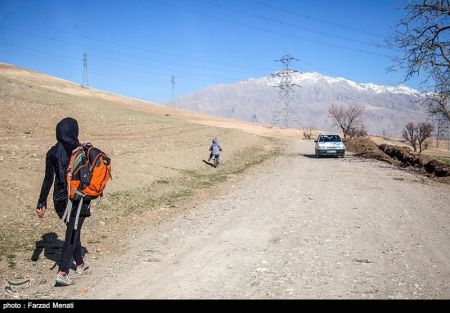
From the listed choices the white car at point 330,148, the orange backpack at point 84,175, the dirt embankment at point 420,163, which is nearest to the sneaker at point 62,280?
the orange backpack at point 84,175

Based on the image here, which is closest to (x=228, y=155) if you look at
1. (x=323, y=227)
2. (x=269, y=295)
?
(x=323, y=227)

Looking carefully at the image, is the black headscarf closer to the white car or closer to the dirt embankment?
the dirt embankment

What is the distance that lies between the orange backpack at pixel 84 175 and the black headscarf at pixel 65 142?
122mm

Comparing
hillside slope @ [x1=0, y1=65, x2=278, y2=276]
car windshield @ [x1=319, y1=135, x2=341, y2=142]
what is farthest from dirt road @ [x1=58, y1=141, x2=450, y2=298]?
car windshield @ [x1=319, y1=135, x2=341, y2=142]

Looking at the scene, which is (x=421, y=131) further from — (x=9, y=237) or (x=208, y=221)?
(x=9, y=237)

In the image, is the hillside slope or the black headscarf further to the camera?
the hillside slope

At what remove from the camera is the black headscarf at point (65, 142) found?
5.46 m

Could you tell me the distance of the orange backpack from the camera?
5.39 m

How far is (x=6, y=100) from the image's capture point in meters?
31.1

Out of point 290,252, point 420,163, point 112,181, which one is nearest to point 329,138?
point 420,163

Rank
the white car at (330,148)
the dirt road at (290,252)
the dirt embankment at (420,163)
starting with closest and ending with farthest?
the dirt road at (290,252), the dirt embankment at (420,163), the white car at (330,148)

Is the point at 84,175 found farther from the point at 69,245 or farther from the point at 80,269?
the point at 80,269

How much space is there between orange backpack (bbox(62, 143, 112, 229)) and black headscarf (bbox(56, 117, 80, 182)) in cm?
12

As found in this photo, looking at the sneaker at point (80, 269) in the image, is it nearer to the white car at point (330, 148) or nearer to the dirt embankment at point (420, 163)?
the dirt embankment at point (420, 163)
